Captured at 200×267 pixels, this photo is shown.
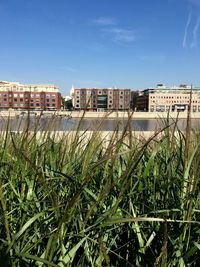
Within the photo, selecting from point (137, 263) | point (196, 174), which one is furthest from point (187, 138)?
point (137, 263)

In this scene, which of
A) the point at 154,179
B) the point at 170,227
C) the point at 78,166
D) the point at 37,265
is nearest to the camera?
the point at 37,265

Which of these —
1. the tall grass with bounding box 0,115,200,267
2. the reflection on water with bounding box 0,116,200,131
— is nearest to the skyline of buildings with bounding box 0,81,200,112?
the reflection on water with bounding box 0,116,200,131

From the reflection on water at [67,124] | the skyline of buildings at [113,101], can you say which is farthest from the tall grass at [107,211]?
the skyline of buildings at [113,101]

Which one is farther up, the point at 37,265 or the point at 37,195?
the point at 37,195

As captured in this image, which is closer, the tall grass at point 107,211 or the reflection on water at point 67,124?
the tall grass at point 107,211

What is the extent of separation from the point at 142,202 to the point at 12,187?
0.60m

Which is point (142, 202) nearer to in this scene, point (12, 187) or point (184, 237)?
point (184, 237)

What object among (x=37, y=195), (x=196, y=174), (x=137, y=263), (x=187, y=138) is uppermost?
(x=187, y=138)

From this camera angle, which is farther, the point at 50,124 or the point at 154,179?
the point at 50,124

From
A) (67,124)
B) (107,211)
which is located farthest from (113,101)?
(107,211)

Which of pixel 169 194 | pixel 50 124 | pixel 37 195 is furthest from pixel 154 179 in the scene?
pixel 50 124

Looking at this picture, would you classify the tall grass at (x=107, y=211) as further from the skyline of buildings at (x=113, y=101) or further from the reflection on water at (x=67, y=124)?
the skyline of buildings at (x=113, y=101)

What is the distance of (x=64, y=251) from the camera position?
115cm

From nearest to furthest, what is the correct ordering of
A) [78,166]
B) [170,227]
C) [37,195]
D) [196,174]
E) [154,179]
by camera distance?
[196,174]
[170,227]
[37,195]
[154,179]
[78,166]
